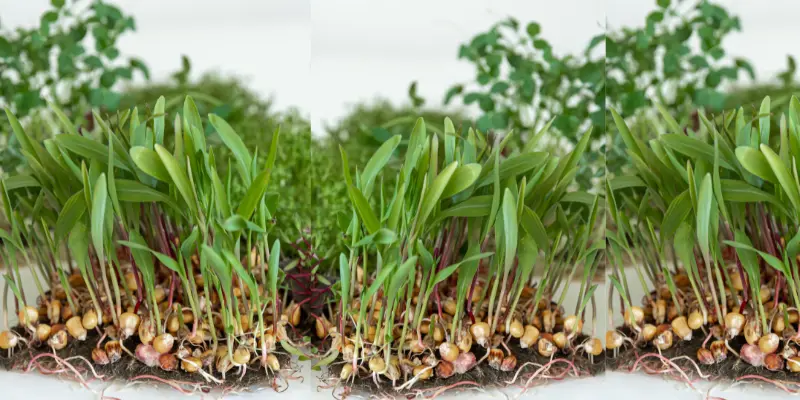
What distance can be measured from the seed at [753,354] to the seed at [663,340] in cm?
15

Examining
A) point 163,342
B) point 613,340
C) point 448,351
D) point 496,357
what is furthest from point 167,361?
point 613,340

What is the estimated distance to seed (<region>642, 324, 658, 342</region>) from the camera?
1752mm

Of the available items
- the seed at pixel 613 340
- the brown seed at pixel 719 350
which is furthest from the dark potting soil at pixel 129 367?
the brown seed at pixel 719 350

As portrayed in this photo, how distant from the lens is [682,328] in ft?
5.68

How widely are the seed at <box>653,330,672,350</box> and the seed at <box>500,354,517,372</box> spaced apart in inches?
13.5

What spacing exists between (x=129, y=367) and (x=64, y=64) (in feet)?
2.34

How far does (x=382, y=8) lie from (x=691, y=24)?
0.71 metres

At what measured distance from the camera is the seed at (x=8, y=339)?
1.74m

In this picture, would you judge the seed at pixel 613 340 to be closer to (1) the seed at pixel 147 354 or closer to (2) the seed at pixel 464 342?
(2) the seed at pixel 464 342

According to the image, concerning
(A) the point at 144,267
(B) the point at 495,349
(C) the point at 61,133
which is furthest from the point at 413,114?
(C) the point at 61,133

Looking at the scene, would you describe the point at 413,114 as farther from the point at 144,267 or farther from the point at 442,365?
the point at 144,267

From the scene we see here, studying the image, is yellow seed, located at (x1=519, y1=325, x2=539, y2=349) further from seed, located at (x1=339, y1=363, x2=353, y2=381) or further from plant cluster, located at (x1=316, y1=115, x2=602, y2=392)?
seed, located at (x1=339, y1=363, x2=353, y2=381)

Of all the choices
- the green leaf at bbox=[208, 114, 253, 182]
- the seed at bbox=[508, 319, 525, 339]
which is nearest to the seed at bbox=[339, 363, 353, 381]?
the seed at bbox=[508, 319, 525, 339]

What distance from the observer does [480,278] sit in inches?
67.3
